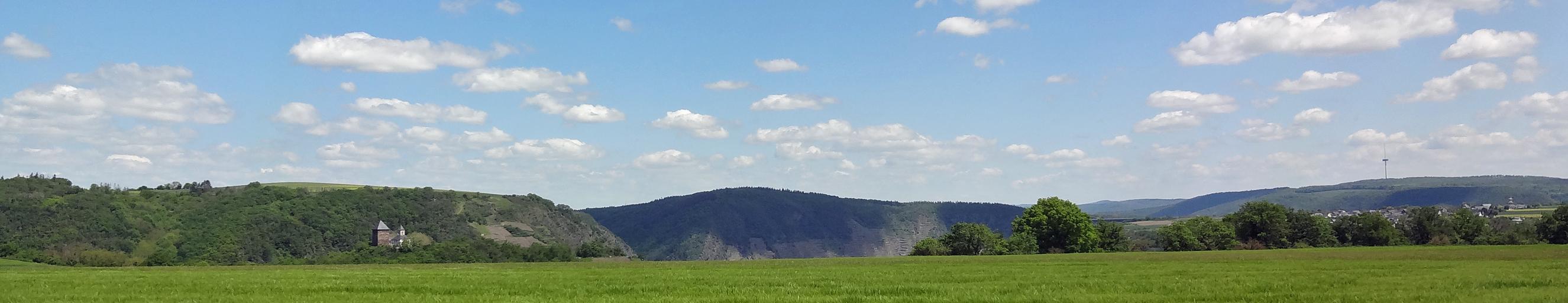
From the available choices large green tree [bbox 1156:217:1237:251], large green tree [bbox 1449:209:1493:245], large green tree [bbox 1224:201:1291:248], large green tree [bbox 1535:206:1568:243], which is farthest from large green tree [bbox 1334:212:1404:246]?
large green tree [bbox 1156:217:1237:251]

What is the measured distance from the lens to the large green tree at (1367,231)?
333 ft

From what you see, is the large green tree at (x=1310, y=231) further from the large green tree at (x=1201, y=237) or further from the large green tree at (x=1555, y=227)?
the large green tree at (x=1555, y=227)

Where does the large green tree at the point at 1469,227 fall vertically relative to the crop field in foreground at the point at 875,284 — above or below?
above

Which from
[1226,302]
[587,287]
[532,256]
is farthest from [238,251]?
[1226,302]

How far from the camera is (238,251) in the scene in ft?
651

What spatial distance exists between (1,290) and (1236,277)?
38.2 meters

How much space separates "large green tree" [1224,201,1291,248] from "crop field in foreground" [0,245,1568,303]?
54699 millimetres

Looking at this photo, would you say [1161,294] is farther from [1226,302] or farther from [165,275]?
[165,275]

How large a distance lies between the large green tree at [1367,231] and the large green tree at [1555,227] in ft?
37.3

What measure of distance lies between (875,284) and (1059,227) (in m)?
69.2

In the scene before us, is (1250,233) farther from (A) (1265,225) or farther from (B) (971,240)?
(B) (971,240)

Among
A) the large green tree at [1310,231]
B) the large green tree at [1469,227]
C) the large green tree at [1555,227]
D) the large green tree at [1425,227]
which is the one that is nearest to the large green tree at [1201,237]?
the large green tree at [1310,231]

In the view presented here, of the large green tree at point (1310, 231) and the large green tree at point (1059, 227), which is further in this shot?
the large green tree at point (1310, 231)

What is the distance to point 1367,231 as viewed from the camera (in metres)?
103
